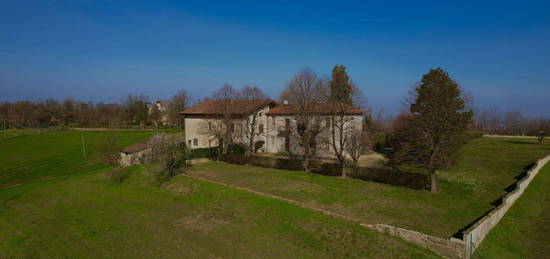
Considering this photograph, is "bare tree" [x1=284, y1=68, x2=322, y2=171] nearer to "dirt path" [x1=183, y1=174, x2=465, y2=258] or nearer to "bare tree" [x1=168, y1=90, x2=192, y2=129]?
"dirt path" [x1=183, y1=174, x2=465, y2=258]

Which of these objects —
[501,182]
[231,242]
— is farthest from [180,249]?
[501,182]

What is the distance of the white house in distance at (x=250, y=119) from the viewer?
101ft

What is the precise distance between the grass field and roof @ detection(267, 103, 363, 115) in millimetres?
11439

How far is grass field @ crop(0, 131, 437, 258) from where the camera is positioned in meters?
11.1

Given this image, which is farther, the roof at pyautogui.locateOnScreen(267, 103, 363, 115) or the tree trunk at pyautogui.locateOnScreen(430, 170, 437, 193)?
the roof at pyautogui.locateOnScreen(267, 103, 363, 115)

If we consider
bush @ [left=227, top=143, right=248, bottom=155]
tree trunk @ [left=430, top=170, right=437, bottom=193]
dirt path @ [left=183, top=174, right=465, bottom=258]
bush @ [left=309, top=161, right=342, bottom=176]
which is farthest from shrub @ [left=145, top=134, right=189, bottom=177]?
tree trunk @ [left=430, top=170, right=437, bottom=193]

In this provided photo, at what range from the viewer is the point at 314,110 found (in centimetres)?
2506

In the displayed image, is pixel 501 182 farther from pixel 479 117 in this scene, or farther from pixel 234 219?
pixel 479 117

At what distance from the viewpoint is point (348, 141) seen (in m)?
22.7

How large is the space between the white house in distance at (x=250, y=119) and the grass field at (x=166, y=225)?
10.9m

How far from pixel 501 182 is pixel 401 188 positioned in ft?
23.1

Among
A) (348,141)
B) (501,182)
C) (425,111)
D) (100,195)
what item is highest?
(425,111)

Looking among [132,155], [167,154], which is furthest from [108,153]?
[167,154]

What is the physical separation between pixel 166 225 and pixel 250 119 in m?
19.4
